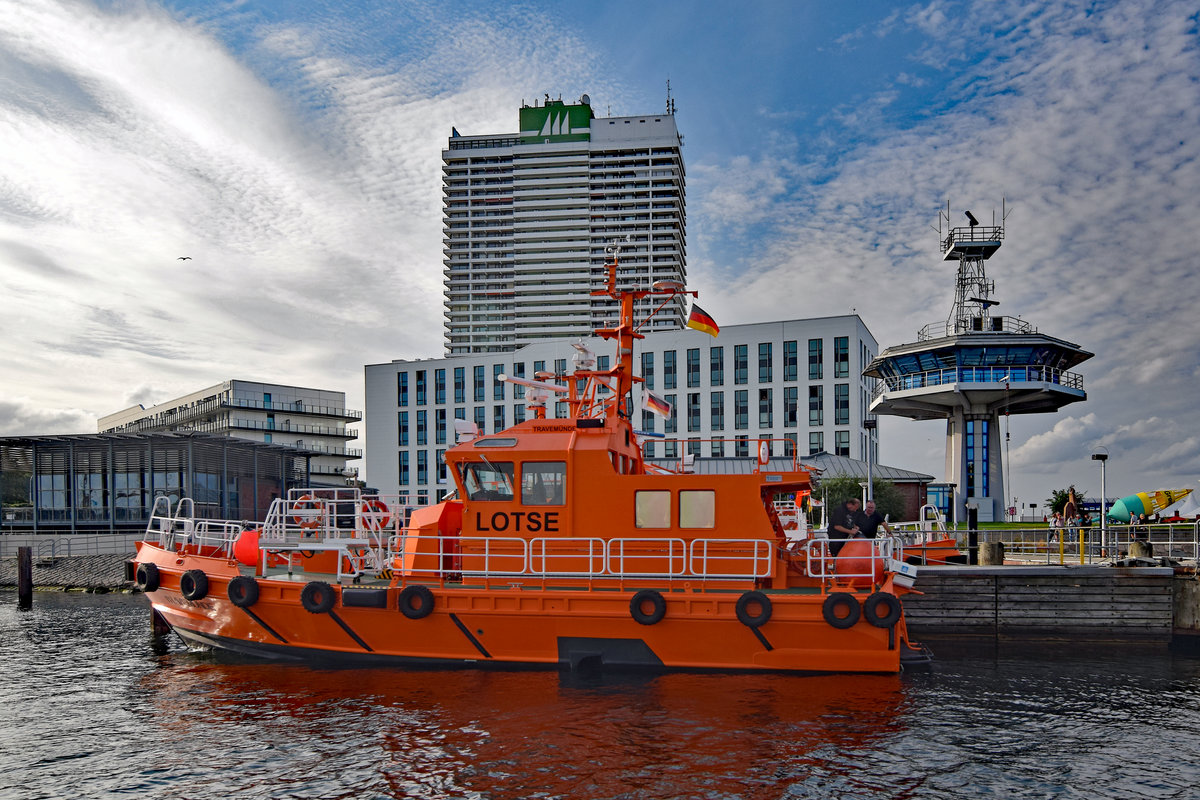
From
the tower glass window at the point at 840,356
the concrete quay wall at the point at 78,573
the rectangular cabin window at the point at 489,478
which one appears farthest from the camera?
the tower glass window at the point at 840,356

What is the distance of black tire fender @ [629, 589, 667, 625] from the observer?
1173cm

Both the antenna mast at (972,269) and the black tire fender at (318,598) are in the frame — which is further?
the antenna mast at (972,269)

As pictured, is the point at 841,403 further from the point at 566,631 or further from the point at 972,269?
the point at 566,631

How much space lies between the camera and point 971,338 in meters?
38.3

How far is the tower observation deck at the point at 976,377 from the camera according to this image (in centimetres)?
3816

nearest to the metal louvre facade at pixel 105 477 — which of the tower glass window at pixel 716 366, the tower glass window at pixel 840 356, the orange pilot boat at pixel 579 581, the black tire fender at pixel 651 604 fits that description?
the orange pilot boat at pixel 579 581

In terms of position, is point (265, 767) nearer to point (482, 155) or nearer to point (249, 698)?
point (249, 698)

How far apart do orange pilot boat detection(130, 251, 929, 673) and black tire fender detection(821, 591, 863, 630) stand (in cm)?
2

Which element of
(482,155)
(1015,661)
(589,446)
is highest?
(482,155)

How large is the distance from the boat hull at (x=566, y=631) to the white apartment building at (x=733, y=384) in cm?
3711

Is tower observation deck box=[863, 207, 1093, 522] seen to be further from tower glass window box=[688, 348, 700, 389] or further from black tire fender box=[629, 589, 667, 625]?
black tire fender box=[629, 589, 667, 625]

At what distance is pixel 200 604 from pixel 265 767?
5.94 m

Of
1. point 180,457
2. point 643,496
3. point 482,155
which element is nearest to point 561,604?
point 643,496

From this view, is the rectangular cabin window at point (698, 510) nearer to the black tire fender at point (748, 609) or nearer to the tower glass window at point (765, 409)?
the black tire fender at point (748, 609)
